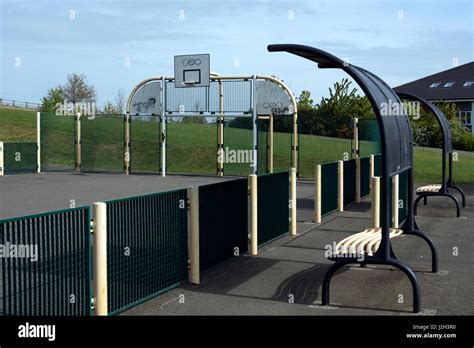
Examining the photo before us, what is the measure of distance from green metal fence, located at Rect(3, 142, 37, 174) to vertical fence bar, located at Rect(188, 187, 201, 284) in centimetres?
1959

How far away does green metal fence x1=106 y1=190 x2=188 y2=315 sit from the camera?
6520 mm

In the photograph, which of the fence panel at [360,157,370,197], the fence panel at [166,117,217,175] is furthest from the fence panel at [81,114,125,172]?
the fence panel at [360,157,370,197]

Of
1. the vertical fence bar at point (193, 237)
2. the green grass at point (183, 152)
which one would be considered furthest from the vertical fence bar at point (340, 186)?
the green grass at point (183, 152)

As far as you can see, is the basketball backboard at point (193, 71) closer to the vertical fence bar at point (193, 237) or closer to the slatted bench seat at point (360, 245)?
the slatted bench seat at point (360, 245)

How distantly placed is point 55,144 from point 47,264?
78.8 feet

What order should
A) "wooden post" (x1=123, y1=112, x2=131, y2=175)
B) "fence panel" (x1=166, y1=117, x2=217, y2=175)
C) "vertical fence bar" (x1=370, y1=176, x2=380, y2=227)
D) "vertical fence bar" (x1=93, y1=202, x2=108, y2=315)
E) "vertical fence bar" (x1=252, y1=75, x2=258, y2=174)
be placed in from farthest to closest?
"fence panel" (x1=166, y1=117, x2=217, y2=175)
"wooden post" (x1=123, y1=112, x2=131, y2=175)
"vertical fence bar" (x1=252, y1=75, x2=258, y2=174)
"vertical fence bar" (x1=370, y1=176, x2=380, y2=227)
"vertical fence bar" (x1=93, y1=202, x2=108, y2=315)

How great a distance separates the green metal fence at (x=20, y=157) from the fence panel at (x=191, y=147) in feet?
19.0

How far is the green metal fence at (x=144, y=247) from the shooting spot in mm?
6520

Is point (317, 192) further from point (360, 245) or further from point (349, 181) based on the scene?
point (360, 245)

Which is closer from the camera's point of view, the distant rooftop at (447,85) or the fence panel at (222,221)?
the fence panel at (222,221)

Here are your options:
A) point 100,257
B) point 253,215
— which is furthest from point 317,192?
point 100,257

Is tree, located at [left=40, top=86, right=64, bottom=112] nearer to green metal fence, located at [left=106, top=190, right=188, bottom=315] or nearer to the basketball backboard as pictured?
the basketball backboard
